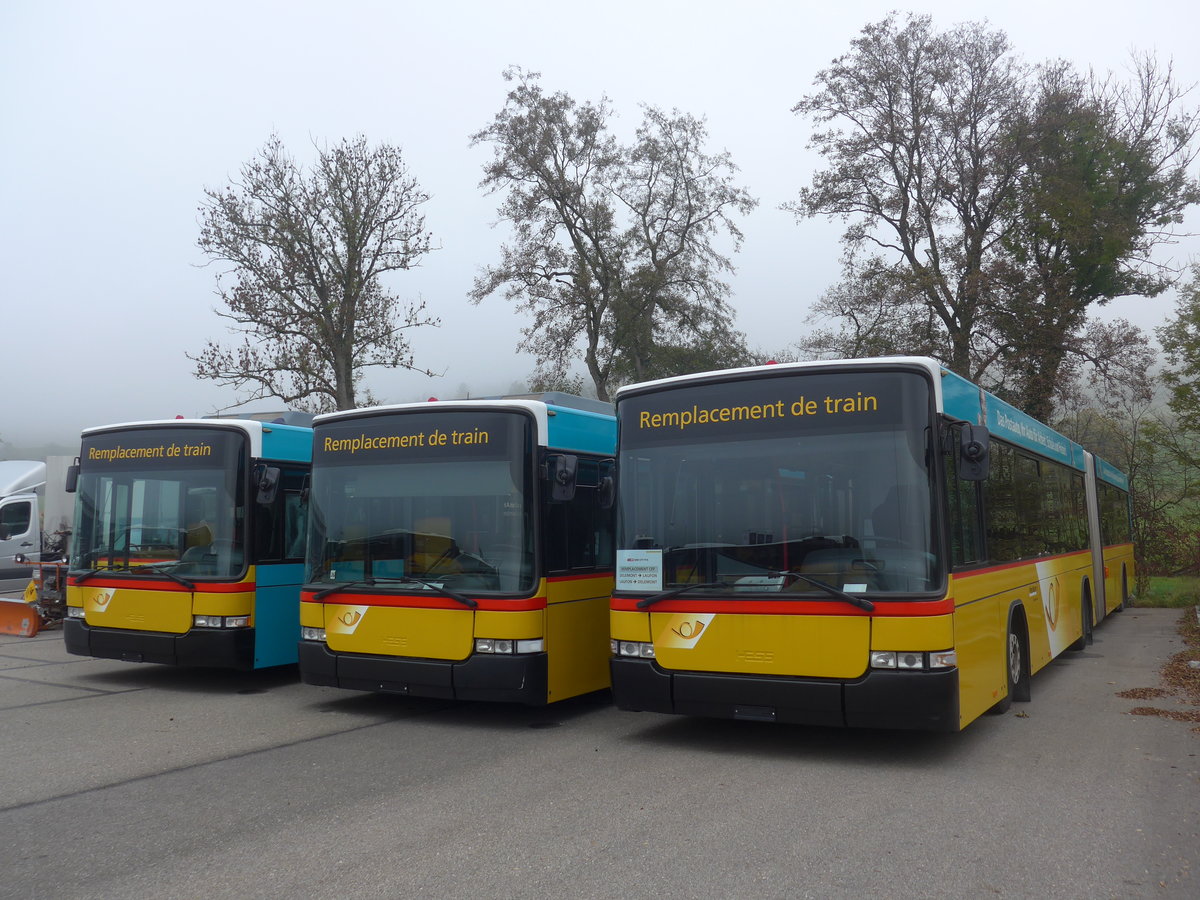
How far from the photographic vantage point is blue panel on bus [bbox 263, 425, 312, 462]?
11.0 meters

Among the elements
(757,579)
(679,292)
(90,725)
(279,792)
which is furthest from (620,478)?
(679,292)

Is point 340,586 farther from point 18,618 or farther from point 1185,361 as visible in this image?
point 1185,361

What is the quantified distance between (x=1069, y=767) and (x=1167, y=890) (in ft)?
8.55

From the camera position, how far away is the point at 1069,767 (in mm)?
7176

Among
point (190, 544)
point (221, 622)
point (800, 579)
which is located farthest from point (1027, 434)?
point (190, 544)

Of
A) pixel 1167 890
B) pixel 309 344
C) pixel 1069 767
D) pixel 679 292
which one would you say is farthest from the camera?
pixel 679 292

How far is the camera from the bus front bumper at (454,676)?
8.50m

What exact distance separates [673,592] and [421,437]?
2.88m

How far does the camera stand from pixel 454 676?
28.3 ft

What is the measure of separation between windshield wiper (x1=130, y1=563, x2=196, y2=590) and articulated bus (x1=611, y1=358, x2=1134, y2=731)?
4.86 metres

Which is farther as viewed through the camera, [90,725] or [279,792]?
[90,725]

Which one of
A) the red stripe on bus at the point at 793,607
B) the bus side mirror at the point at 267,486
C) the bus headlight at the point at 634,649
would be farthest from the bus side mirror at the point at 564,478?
the bus side mirror at the point at 267,486

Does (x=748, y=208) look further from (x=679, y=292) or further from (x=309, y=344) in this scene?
(x=309, y=344)

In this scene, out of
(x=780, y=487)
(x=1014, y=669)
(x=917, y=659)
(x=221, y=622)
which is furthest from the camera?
(x=221, y=622)
